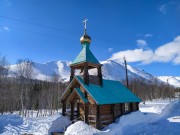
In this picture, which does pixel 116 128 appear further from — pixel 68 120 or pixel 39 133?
pixel 39 133

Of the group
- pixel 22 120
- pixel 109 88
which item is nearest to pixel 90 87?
pixel 109 88

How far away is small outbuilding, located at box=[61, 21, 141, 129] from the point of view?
617 inches

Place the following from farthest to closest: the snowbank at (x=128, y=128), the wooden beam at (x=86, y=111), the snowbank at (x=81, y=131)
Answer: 1. the wooden beam at (x=86, y=111)
2. the snowbank at (x=128, y=128)
3. the snowbank at (x=81, y=131)

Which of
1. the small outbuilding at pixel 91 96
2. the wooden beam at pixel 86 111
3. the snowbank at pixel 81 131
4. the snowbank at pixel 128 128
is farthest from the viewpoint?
the small outbuilding at pixel 91 96

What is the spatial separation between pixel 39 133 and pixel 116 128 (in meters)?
6.26

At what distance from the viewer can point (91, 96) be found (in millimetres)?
15328

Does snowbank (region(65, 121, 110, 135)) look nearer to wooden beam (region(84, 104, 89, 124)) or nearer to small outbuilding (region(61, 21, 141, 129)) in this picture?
wooden beam (region(84, 104, 89, 124))

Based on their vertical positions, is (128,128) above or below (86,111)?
below

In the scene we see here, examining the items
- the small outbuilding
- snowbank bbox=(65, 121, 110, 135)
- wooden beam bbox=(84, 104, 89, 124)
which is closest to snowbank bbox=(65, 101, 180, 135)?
snowbank bbox=(65, 121, 110, 135)

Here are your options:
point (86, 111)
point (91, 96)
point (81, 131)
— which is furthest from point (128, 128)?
point (81, 131)

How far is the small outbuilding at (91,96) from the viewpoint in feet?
51.4

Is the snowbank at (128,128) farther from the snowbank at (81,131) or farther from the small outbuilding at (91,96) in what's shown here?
the small outbuilding at (91,96)

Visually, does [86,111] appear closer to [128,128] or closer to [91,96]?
[91,96]

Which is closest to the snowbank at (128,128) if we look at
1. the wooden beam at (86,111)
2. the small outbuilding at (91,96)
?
the small outbuilding at (91,96)
